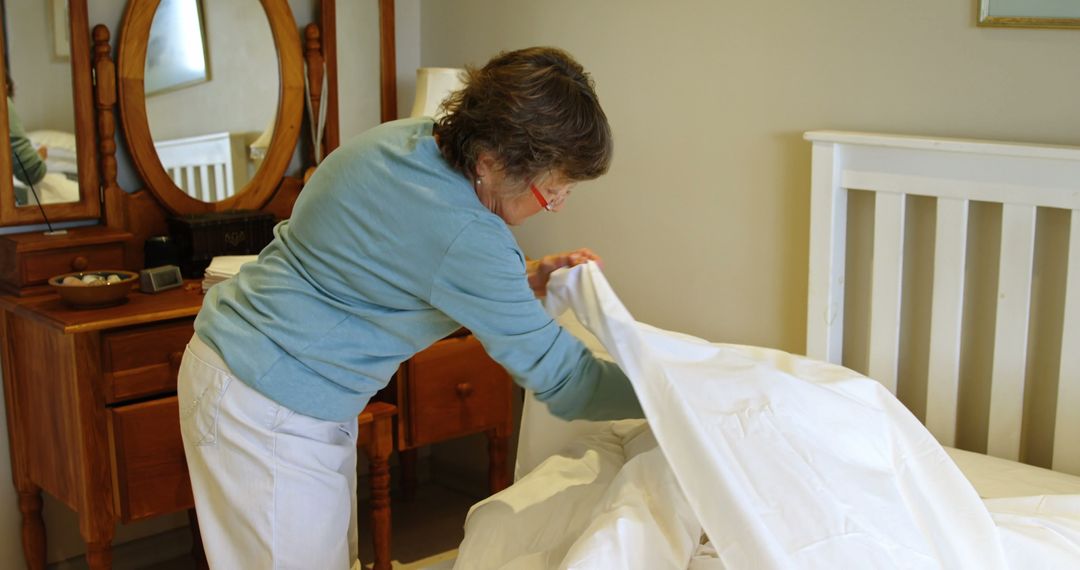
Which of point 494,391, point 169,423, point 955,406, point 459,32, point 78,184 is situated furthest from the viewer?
point 459,32

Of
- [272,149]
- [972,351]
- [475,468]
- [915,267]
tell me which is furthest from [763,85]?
[475,468]

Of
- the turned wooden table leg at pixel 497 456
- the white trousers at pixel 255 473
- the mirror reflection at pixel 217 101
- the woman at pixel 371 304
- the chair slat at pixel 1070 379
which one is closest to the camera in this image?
the woman at pixel 371 304

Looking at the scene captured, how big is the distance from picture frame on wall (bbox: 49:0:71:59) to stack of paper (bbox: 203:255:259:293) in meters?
0.53

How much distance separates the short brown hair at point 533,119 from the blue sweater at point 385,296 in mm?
68

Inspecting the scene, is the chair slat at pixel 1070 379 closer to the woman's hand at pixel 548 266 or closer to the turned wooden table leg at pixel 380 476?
the woman's hand at pixel 548 266

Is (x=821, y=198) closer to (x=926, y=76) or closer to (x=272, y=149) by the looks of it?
(x=926, y=76)

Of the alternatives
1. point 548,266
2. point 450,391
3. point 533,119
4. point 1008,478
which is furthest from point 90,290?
point 1008,478

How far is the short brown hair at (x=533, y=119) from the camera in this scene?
1.36 metres

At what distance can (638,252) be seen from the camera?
8.29 ft

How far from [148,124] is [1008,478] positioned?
1880mm

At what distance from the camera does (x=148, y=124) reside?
246 cm

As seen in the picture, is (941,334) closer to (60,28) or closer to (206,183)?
(206,183)

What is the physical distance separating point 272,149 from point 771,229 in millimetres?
1220

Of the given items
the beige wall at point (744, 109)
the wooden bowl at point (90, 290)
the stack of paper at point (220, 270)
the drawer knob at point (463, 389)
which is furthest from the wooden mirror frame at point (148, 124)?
the drawer knob at point (463, 389)
